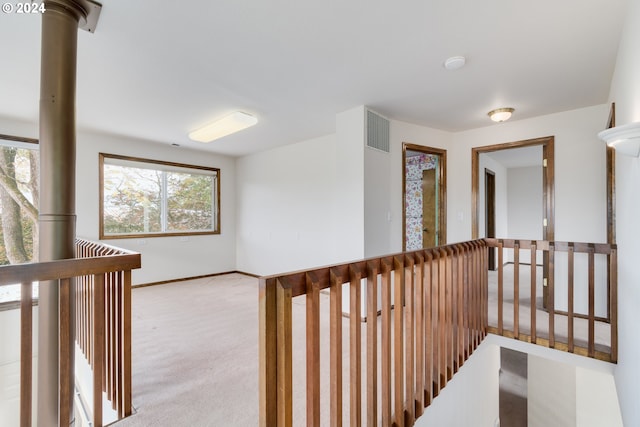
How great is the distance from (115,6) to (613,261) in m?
4.03

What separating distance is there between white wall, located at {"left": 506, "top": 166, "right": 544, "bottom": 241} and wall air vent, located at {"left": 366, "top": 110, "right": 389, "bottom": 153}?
513 centimetres

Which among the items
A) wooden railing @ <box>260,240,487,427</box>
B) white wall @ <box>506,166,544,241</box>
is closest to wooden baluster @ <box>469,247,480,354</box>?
wooden railing @ <box>260,240,487,427</box>

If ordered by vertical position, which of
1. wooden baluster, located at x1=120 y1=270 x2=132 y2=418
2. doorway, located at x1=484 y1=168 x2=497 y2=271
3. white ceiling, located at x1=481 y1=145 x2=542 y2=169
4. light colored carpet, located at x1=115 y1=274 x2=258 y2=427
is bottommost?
light colored carpet, located at x1=115 y1=274 x2=258 y2=427

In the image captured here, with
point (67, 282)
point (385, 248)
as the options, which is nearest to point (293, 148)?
point (385, 248)

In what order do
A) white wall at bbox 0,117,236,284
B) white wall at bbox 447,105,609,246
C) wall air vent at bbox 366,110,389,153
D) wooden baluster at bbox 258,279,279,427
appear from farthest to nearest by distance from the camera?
white wall at bbox 0,117,236,284
wall air vent at bbox 366,110,389,153
white wall at bbox 447,105,609,246
wooden baluster at bbox 258,279,279,427

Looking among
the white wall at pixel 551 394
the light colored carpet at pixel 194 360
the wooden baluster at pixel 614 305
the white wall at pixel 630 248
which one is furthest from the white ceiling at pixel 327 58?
the white wall at pixel 551 394

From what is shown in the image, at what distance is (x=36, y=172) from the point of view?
153 inches

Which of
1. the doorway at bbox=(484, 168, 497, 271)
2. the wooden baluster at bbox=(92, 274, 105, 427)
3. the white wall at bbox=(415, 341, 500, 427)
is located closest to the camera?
the wooden baluster at bbox=(92, 274, 105, 427)

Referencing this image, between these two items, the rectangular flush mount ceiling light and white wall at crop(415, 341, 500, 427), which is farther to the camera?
the rectangular flush mount ceiling light

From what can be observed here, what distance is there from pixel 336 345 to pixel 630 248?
6.63 ft

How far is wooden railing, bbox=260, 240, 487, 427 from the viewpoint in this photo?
3.49ft

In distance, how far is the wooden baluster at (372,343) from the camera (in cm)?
143

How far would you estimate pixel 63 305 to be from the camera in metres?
1.53

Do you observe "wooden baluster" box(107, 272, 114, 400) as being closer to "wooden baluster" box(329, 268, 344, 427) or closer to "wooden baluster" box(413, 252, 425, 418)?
"wooden baluster" box(329, 268, 344, 427)
